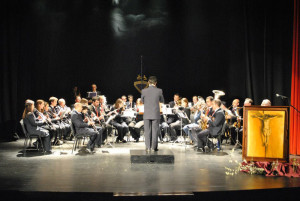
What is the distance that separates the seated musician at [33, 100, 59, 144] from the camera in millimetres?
7969

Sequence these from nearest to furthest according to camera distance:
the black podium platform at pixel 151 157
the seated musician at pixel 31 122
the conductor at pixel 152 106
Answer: the black podium platform at pixel 151 157 < the conductor at pixel 152 106 < the seated musician at pixel 31 122

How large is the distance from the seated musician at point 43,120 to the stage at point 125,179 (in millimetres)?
825

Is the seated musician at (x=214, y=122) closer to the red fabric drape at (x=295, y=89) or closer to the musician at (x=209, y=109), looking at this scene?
the musician at (x=209, y=109)

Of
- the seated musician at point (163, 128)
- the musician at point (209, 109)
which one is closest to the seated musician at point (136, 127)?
the seated musician at point (163, 128)

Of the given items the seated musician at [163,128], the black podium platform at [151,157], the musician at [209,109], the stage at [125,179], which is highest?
the musician at [209,109]

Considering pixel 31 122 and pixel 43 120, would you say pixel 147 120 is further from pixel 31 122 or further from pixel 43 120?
pixel 31 122

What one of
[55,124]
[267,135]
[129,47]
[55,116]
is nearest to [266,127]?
[267,135]

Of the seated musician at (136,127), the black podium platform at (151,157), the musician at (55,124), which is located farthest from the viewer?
the seated musician at (136,127)

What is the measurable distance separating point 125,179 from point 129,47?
894 cm

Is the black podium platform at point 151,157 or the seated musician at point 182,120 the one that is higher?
the seated musician at point 182,120

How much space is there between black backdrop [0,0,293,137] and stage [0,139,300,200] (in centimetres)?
402

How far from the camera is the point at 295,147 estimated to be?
7910 millimetres

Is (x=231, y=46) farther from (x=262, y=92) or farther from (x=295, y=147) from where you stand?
(x=295, y=147)

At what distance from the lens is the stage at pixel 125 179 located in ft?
15.3
